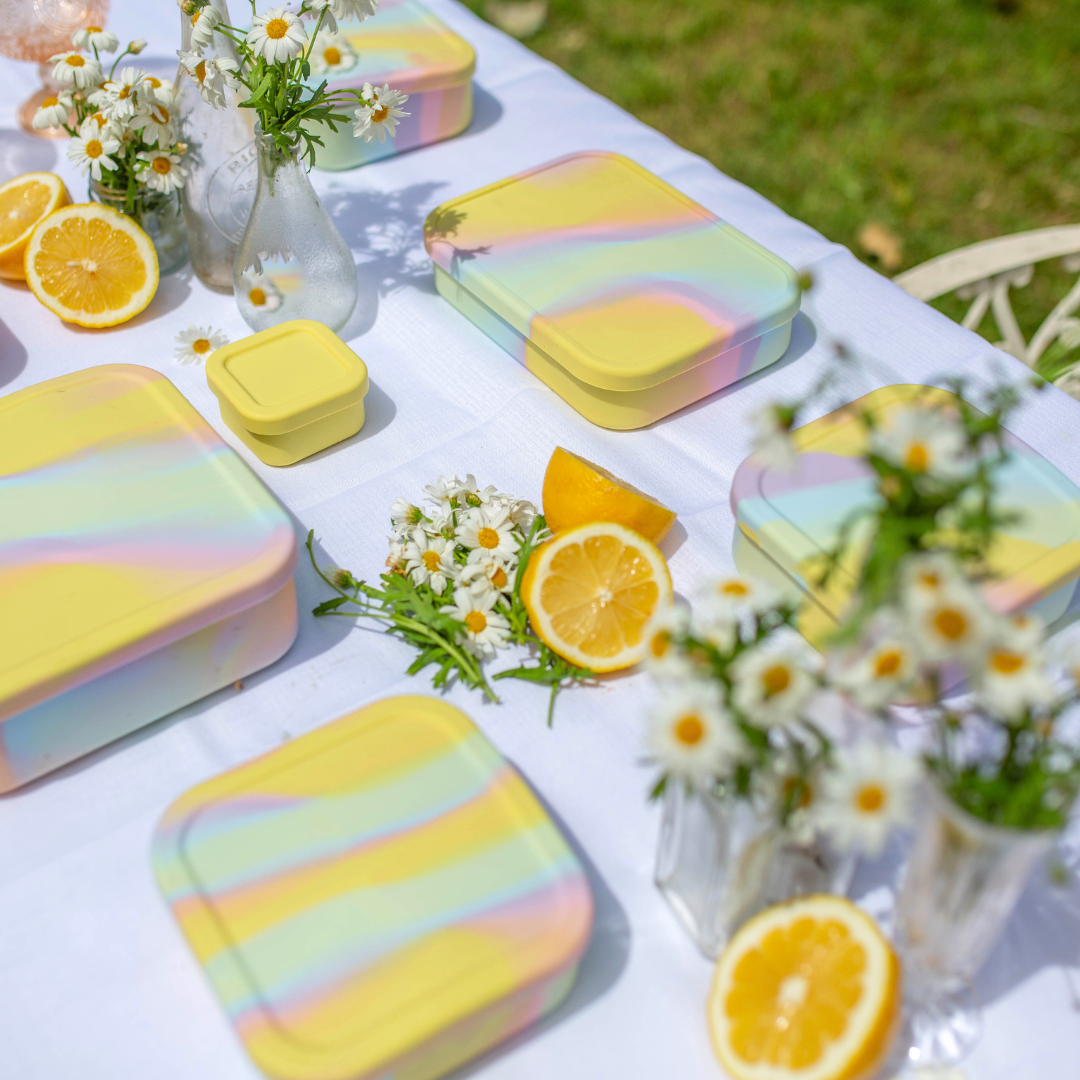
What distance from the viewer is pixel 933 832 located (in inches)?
23.3

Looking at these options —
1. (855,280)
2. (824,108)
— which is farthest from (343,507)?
(824,108)

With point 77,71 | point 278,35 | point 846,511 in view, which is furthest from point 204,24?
point 846,511

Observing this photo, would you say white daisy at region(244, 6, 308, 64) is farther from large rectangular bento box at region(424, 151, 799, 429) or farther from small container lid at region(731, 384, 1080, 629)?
small container lid at region(731, 384, 1080, 629)

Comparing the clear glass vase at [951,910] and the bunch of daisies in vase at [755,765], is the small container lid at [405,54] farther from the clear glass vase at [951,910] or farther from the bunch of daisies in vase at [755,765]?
the clear glass vase at [951,910]

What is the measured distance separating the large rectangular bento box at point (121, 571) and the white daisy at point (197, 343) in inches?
7.6

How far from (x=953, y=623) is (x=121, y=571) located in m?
0.61

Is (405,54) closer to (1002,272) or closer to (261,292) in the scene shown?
(261,292)

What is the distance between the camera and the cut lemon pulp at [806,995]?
62cm

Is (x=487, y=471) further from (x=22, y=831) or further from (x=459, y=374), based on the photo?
(x=22, y=831)

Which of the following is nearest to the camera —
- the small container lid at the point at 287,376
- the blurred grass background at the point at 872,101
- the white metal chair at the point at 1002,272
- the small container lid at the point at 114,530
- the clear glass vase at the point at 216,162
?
the small container lid at the point at 114,530

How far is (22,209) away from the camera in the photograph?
3.95 ft

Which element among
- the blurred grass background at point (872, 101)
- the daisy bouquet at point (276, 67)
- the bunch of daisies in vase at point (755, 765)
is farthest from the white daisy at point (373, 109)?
the blurred grass background at point (872, 101)

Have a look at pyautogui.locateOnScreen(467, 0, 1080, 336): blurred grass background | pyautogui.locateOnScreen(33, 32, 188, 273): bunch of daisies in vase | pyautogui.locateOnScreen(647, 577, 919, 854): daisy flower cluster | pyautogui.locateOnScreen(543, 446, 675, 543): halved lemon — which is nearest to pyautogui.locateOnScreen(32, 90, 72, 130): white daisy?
pyautogui.locateOnScreen(33, 32, 188, 273): bunch of daisies in vase

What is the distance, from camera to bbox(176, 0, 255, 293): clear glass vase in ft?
3.66
